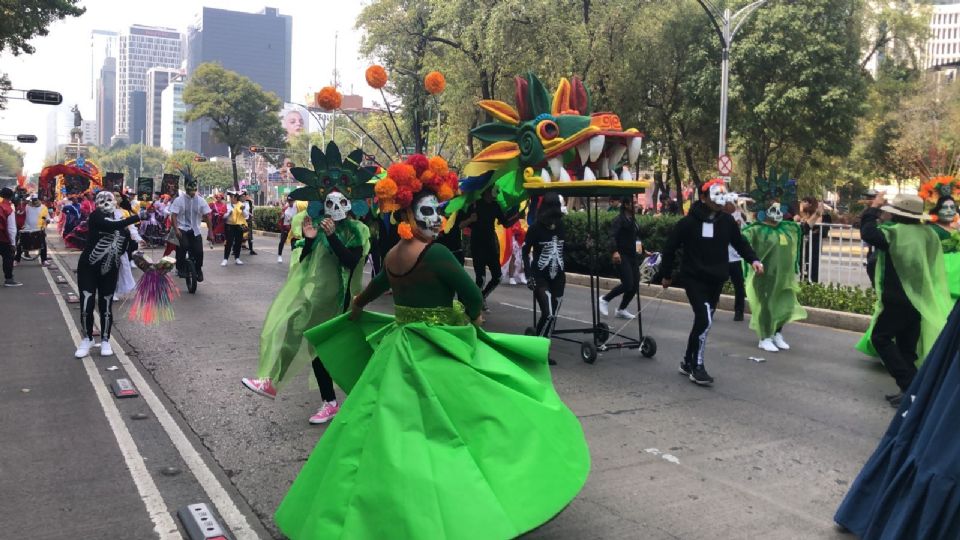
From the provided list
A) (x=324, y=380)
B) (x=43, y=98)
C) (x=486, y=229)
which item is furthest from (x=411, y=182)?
(x=43, y=98)

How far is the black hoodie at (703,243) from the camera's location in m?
7.55

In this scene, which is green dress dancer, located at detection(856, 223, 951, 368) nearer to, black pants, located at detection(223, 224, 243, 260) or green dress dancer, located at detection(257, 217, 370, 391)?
green dress dancer, located at detection(257, 217, 370, 391)

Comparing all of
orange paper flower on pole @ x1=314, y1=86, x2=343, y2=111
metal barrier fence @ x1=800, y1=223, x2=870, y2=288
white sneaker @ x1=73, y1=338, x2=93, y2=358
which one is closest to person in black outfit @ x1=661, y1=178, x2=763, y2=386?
orange paper flower on pole @ x1=314, y1=86, x2=343, y2=111

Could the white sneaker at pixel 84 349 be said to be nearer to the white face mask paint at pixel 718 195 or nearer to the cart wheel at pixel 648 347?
the cart wheel at pixel 648 347

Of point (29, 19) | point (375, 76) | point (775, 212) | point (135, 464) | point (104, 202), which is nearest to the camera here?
point (135, 464)

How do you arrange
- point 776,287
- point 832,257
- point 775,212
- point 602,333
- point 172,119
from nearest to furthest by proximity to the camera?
point 602,333
point 776,287
point 775,212
point 832,257
point 172,119

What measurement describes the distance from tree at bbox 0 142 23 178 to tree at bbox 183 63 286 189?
71.1 meters

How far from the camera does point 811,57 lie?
2816 cm

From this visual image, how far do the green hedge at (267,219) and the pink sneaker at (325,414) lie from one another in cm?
3105

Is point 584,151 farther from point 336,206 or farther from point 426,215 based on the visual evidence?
point 426,215

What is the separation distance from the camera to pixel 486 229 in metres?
10.1

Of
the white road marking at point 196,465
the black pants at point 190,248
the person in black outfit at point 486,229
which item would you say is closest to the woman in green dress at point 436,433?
the white road marking at point 196,465

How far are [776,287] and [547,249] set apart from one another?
9.68 feet

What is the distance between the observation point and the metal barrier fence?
14536 mm
